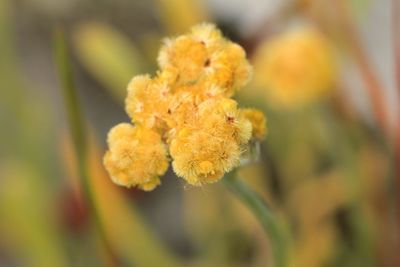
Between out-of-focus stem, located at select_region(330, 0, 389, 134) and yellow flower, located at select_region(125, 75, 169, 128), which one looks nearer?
yellow flower, located at select_region(125, 75, 169, 128)

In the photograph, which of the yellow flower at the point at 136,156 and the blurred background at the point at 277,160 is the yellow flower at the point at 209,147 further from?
the blurred background at the point at 277,160

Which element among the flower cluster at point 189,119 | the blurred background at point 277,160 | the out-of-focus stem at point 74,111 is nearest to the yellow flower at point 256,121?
the flower cluster at point 189,119

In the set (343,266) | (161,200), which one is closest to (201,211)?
(343,266)

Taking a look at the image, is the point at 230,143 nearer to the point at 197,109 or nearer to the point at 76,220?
the point at 197,109

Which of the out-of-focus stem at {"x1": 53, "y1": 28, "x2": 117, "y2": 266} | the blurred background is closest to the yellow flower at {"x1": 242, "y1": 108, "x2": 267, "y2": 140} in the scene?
the out-of-focus stem at {"x1": 53, "y1": 28, "x2": 117, "y2": 266}

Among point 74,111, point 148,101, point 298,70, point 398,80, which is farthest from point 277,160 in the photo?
point 148,101

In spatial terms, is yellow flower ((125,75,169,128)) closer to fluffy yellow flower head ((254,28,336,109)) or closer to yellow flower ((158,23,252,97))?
yellow flower ((158,23,252,97))
